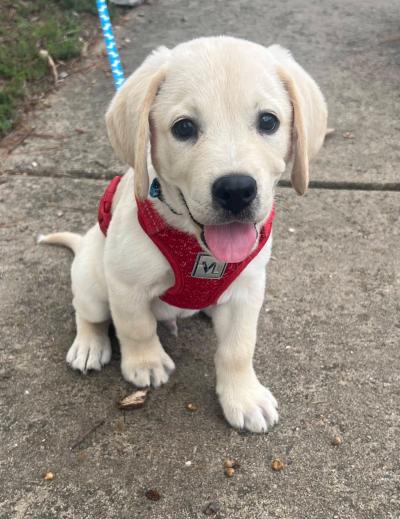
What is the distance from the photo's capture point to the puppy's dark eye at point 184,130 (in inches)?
84.9

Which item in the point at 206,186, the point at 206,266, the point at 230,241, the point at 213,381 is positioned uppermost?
the point at 206,186

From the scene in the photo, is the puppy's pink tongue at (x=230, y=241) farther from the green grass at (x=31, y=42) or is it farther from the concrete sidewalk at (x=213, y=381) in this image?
the green grass at (x=31, y=42)

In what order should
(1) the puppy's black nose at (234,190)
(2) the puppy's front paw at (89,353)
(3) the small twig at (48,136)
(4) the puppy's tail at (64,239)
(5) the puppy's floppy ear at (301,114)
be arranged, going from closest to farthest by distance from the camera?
(1) the puppy's black nose at (234,190) → (5) the puppy's floppy ear at (301,114) → (2) the puppy's front paw at (89,353) → (4) the puppy's tail at (64,239) → (3) the small twig at (48,136)

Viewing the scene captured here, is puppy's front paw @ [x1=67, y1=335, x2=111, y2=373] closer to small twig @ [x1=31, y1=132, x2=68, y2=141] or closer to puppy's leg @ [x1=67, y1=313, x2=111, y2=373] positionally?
puppy's leg @ [x1=67, y1=313, x2=111, y2=373]

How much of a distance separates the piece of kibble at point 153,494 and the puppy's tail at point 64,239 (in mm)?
1577

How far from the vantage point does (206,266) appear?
242 cm

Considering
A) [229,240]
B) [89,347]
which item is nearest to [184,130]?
[229,240]

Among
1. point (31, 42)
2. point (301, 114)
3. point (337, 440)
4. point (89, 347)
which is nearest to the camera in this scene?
point (301, 114)

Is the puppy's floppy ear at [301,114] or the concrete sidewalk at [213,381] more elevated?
the puppy's floppy ear at [301,114]

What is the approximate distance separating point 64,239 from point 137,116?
154 centimetres

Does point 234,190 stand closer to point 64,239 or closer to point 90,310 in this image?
point 90,310

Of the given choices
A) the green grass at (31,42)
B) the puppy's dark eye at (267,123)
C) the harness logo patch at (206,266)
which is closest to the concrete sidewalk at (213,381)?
the green grass at (31,42)

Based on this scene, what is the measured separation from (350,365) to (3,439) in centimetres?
165

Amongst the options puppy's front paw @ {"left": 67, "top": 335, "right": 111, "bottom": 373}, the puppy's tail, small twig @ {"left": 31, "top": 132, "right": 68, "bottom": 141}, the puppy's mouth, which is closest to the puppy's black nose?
the puppy's mouth
